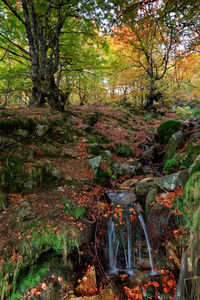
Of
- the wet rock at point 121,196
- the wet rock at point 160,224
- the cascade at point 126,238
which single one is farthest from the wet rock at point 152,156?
the wet rock at point 160,224

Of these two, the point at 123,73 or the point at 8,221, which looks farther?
the point at 123,73

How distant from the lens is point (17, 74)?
7.62 meters

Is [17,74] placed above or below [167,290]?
above

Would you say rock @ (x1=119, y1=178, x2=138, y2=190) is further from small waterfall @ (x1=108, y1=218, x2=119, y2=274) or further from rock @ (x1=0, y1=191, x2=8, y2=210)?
rock @ (x1=0, y1=191, x2=8, y2=210)

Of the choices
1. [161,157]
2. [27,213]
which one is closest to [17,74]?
[27,213]

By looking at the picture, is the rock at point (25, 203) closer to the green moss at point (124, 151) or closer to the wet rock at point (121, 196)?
the wet rock at point (121, 196)

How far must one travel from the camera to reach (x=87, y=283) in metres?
2.39

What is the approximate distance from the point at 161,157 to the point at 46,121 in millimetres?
5490

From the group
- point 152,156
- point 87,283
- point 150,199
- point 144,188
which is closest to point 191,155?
point 144,188

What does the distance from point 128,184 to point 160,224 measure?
163 cm

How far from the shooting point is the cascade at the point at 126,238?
9.75 ft

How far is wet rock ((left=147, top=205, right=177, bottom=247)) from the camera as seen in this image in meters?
2.88

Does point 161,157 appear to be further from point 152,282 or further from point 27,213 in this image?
point 27,213

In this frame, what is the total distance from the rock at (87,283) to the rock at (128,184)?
227 centimetres
